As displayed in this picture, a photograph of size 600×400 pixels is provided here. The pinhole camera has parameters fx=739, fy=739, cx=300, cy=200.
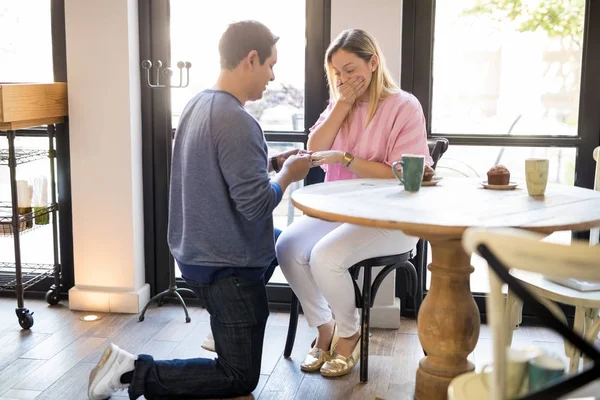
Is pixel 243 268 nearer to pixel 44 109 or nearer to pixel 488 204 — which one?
pixel 488 204

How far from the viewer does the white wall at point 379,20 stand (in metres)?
3.04

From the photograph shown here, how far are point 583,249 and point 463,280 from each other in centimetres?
105

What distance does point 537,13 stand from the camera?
3041 mm

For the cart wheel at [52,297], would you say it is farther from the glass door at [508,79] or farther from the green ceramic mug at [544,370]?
the green ceramic mug at [544,370]

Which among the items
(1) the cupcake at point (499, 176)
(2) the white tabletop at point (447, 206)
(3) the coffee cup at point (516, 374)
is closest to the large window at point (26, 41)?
(2) the white tabletop at point (447, 206)

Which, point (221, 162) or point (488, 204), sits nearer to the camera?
point (488, 204)

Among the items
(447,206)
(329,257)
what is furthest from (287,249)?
(447,206)

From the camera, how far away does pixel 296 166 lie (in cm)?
245

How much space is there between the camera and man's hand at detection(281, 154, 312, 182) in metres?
2.43

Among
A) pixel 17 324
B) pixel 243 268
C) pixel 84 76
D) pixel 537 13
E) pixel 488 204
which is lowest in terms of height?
pixel 17 324

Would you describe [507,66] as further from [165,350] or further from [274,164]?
[165,350]

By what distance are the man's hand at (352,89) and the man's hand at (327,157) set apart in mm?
237

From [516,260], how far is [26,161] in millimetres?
2659

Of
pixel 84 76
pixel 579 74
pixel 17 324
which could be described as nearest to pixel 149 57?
pixel 84 76
